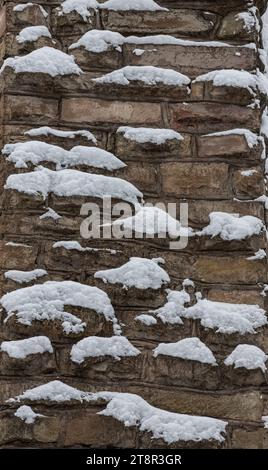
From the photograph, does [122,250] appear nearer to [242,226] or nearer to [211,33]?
[242,226]

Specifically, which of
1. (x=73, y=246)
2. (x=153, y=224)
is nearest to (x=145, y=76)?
(x=153, y=224)

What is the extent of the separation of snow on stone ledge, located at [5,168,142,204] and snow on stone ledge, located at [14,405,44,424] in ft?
2.36

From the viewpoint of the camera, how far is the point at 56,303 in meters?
2.48

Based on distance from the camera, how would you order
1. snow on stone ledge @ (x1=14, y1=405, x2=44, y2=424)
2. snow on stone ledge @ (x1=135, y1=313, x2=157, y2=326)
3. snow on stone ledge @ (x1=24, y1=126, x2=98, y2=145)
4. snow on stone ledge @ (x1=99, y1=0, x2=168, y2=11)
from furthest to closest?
snow on stone ledge @ (x1=99, y1=0, x2=168, y2=11) → snow on stone ledge @ (x1=24, y1=126, x2=98, y2=145) → snow on stone ledge @ (x1=135, y1=313, x2=157, y2=326) → snow on stone ledge @ (x1=14, y1=405, x2=44, y2=424)

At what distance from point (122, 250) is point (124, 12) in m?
0.91

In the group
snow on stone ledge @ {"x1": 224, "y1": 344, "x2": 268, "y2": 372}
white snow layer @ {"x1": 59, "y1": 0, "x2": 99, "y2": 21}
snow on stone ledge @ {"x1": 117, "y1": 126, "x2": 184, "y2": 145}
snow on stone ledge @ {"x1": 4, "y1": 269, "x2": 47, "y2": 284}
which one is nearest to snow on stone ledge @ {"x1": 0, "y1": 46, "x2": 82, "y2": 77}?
white snow layer @ {"x1": 59, "y1": 0, "x2": 99, "y2": 21}

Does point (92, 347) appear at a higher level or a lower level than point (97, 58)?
lower

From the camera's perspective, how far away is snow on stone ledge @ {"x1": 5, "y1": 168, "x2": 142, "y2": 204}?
8.43 feet

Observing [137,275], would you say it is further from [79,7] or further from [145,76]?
[79,7]

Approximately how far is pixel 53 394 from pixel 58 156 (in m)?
0.82

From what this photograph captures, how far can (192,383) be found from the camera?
2.48m

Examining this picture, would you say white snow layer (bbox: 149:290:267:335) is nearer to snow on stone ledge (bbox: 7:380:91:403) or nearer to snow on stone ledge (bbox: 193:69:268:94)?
snow on stone ledge (bbox: 7:380:91:403)

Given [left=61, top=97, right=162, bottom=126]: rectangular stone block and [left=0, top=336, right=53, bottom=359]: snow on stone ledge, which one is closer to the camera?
[left=0, top=336, right=53, bottom=359]: snow on stone ledge

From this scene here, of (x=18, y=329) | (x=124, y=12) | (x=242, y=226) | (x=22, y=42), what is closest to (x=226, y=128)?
(x=242, y=226)
